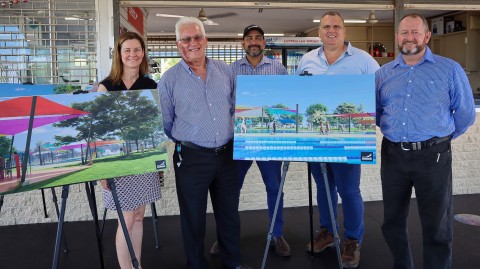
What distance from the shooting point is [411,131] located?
8.49 ft

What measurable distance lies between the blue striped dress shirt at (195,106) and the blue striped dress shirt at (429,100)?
3.40ft

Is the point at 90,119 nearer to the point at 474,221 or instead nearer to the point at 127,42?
the point at 127,42

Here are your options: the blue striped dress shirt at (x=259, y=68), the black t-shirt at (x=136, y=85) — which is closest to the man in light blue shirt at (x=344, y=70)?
the blue striped dress shirt at (x=259, y=68)

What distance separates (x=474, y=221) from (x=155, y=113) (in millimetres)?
3259

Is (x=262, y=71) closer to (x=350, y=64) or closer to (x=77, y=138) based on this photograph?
(x=350, y=64)

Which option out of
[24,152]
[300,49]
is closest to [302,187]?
[24,152]

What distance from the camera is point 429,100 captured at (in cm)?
257

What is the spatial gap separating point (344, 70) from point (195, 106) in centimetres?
111

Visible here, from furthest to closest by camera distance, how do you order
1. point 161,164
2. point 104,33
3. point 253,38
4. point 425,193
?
point 104,33 → point 253,38 → point 425,193 → point 161,164

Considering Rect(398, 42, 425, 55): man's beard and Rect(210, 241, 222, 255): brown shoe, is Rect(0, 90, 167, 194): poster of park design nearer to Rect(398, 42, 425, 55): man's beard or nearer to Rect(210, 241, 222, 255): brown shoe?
Rect(210, 241, 222, 255): brown shoe

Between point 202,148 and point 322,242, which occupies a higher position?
point 202,148

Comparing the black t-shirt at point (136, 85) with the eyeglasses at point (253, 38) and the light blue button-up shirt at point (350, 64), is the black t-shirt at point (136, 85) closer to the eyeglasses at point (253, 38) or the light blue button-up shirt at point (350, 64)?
the eyeglasses at point (253, 38)

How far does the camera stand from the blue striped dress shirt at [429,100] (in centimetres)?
256

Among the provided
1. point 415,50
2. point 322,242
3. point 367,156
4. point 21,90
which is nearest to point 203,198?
point 367,156
